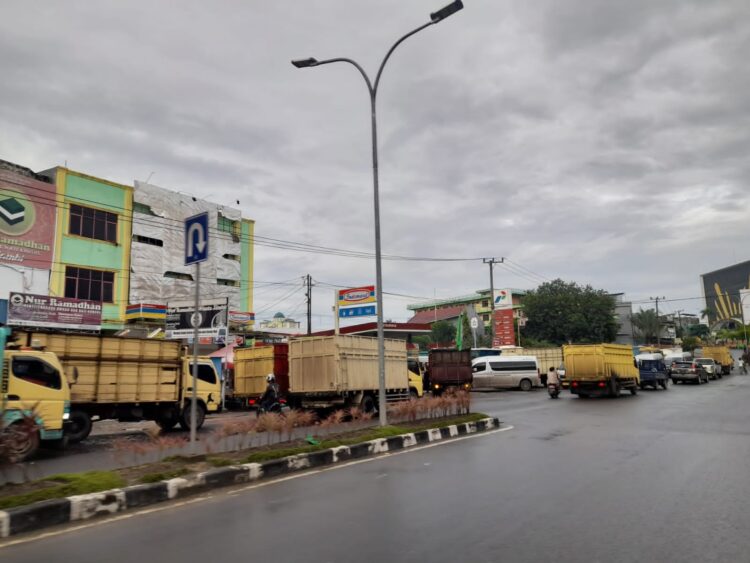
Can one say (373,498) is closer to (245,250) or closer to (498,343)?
(245,250)

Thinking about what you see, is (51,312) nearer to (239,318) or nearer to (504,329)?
(239,318)

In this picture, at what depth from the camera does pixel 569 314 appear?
210ft

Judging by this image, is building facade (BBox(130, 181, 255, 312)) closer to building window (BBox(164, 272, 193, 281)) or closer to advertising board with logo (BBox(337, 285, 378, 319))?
building window (BBox(164, 272, 193, 281))

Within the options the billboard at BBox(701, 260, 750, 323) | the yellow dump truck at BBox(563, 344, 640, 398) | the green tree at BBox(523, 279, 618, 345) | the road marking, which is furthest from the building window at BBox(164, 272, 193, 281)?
the billboard at BBox(701, 260, 750, 323)

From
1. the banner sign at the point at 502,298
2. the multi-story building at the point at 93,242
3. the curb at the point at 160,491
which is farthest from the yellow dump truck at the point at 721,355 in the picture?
the curb at the point at 160,491

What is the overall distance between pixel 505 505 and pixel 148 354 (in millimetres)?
11139

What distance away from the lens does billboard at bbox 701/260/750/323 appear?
130500 mm

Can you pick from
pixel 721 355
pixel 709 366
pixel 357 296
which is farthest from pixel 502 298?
pixel 357 296

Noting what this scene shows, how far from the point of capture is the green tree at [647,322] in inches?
3310

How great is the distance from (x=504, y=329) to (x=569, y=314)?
19.0 metres

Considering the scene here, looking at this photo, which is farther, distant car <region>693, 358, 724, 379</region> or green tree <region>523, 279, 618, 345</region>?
green tree <region>523, 279, 618, 345</region>

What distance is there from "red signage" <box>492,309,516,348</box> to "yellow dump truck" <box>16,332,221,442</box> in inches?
1420

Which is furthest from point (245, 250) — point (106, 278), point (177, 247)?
point (106, 278)

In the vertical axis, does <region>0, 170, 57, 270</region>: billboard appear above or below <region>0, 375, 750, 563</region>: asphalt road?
above
